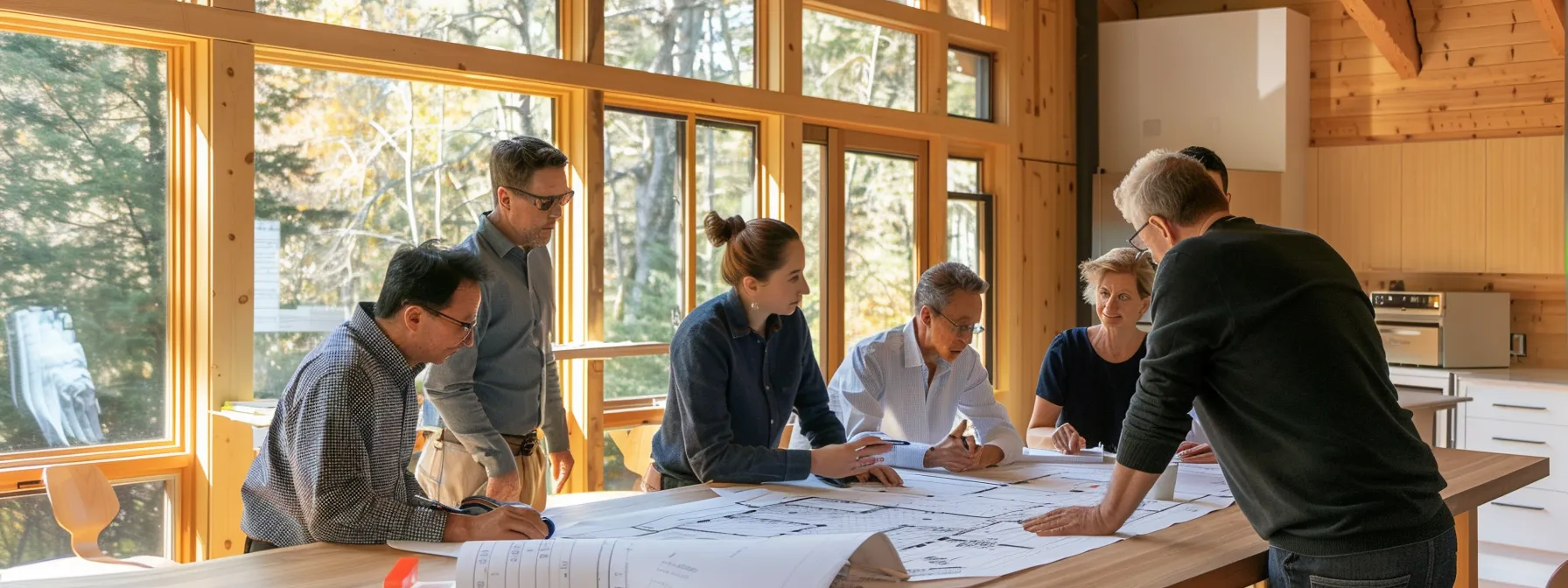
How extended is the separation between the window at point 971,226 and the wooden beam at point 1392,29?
1915mm

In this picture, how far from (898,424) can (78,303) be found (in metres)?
2.27

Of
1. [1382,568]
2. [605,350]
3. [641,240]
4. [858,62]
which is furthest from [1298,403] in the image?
[858,62]

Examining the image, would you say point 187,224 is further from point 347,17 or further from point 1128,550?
point 1128,550

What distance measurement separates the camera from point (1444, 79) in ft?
20.6

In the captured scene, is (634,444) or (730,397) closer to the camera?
(730,397)

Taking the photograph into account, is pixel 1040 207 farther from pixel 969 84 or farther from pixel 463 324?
pixel 463 324

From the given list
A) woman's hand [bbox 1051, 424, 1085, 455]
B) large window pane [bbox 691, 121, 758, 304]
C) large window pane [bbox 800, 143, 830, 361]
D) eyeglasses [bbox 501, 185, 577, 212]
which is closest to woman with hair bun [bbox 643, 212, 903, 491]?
eyeglasses [bbox 501, 185, 577, 212]

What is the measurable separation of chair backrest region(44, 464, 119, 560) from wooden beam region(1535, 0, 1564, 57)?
19.2 ft

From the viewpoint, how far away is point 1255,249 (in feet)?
6.00

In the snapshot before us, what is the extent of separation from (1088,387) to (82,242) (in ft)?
9.04

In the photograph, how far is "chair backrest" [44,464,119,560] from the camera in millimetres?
3070

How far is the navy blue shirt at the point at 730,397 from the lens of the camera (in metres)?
2.54

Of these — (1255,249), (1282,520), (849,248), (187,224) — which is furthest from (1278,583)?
(849,248)

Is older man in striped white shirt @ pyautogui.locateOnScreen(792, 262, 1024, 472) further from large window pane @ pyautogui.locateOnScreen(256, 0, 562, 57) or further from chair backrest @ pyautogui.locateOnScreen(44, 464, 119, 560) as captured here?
large window pane @ pyautogui.locateOnScreen(256, 0, 562, 57)
